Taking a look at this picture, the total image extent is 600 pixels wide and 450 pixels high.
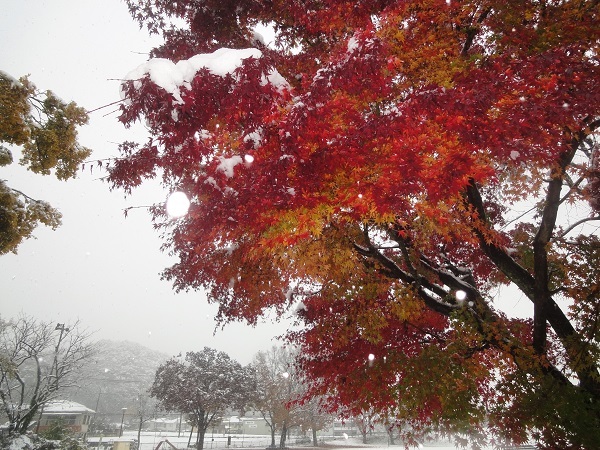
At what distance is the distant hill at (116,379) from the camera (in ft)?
214

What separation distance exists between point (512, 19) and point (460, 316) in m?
5.22

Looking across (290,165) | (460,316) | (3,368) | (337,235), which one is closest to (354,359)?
(460,316)

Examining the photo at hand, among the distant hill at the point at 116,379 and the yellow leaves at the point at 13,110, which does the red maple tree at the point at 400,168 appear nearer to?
the yellow leaves at the point at 13,110

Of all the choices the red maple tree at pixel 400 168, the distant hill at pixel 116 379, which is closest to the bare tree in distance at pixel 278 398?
the distant hill at pixel 116 379

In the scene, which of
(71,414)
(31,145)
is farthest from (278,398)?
(31,145)

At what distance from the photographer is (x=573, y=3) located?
5008mm

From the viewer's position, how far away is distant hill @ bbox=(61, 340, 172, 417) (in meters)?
65.4

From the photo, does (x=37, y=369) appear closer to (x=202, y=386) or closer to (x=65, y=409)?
(x=202, y=386)

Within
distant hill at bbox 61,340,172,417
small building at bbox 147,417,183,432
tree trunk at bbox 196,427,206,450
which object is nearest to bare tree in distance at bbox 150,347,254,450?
tree trunk at bbox 196,427,206,450

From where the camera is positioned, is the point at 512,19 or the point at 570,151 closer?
the point at 512,19

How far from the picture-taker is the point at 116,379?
3332 inches

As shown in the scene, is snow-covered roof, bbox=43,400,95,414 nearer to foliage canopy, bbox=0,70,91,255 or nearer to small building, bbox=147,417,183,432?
small building, bbox=147,417,183,432

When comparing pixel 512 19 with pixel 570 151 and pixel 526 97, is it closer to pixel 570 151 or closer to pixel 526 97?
pixel 526 97

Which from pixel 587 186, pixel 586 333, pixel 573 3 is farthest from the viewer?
pixel 587 186
